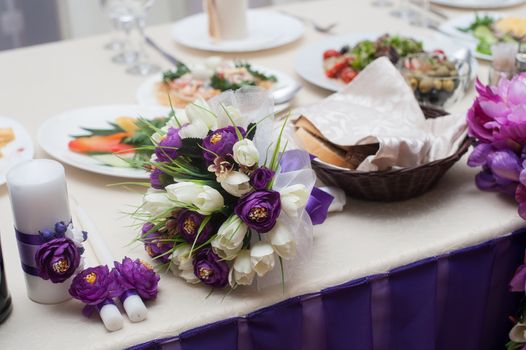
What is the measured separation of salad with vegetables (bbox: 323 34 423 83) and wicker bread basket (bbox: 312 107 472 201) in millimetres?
404

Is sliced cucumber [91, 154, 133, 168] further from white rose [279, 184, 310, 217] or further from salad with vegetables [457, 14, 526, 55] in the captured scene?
salad with vegetables [457, 14, 526, 55]

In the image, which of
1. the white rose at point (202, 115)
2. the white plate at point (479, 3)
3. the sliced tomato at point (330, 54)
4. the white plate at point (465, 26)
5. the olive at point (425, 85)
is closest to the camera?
the white rose at point (202, 115)

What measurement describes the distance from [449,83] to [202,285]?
0.65m

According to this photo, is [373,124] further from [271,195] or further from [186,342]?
[186,342]

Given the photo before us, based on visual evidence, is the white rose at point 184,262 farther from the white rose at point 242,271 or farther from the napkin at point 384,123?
the napkin at point 384,123

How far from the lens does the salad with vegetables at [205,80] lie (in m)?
1.33

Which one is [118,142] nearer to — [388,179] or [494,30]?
[388,179]

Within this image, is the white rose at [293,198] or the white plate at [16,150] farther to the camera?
the white plate at [16,150]

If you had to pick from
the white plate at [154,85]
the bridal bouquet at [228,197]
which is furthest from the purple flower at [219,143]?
the white plate at [154,85]

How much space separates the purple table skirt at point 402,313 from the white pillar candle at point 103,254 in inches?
1.3

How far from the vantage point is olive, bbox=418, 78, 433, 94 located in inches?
50.3

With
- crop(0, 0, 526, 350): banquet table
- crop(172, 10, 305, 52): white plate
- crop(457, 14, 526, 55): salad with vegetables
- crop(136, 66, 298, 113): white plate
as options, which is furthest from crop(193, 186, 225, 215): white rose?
crop(457, 14, 526, 55): salad with vegetables

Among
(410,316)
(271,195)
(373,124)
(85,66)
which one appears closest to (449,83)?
(373,124)

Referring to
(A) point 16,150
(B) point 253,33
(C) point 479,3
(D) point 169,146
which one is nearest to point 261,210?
(D) point 169,146
